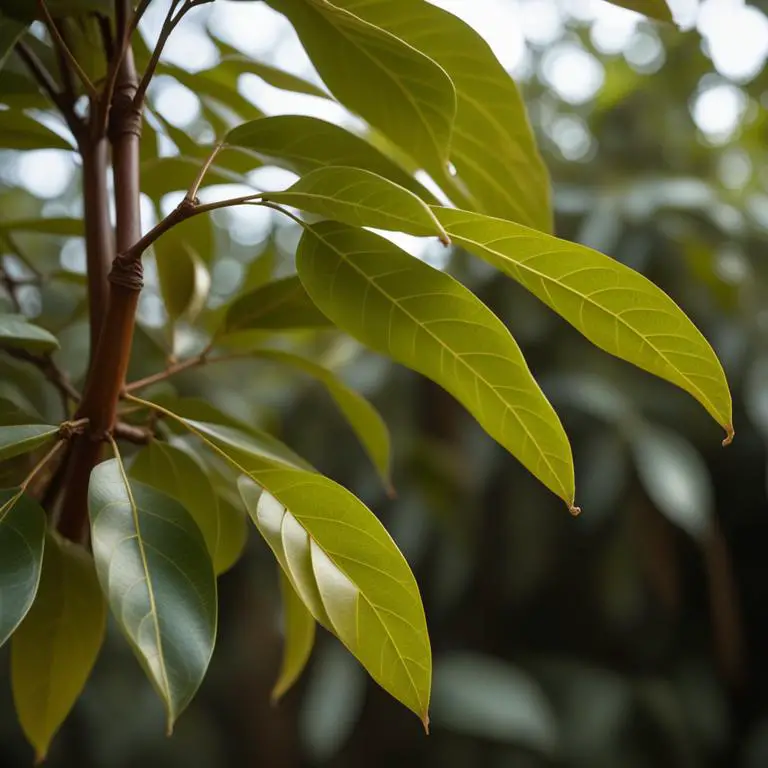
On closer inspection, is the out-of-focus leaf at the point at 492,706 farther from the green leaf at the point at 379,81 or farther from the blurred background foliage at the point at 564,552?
the green leaf at the point at 379,81

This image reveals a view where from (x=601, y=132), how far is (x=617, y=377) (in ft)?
1.43

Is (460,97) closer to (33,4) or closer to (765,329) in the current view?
(33,4)

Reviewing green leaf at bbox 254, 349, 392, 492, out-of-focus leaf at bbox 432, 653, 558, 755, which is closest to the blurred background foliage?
out-of-focus leaf at bbox 432, 653, 558, 755

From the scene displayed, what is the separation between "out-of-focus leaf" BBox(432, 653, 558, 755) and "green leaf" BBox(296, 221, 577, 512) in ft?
2.70

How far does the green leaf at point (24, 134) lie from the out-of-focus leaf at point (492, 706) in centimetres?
87

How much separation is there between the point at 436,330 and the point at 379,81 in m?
0.13

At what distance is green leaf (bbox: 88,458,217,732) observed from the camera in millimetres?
278

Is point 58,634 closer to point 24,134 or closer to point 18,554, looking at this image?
point 18,554

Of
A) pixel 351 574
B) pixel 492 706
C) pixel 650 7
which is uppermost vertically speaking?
pixel 650 7

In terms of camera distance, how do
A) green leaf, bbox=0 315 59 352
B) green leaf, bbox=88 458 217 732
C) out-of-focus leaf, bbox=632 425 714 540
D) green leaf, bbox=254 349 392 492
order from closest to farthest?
green leaf, bbox=88 458 217 732
green leaf, bbox=0 315 59 352
green leaf, bbox=254 349 392 492
out-of-focus leaf, bbox=632 425 714 540

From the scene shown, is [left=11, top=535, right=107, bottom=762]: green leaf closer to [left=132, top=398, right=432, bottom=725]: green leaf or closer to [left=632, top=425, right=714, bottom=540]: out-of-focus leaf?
[left=132, top=398, right=432, bottom=725]: green leaf

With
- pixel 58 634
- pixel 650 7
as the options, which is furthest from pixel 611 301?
pixel 58 634

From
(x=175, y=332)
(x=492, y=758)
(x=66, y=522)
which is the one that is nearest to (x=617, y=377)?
(x=492, y=758)

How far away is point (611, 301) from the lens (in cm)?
34
